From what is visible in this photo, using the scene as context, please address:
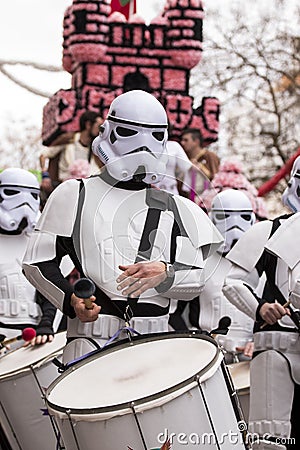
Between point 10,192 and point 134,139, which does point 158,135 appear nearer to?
point 134,139

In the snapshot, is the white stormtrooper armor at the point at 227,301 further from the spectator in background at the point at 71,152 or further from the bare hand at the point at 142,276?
the spectator in background at the point at 71,152

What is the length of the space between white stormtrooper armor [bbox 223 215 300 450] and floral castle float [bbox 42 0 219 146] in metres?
11.2

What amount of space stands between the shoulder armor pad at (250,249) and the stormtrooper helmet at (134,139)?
107 cm

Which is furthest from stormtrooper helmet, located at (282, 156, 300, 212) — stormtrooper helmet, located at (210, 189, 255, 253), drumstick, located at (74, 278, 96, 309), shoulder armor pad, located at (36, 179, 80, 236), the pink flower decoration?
the pink flower decoration

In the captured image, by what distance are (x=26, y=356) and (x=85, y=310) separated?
1.37 m

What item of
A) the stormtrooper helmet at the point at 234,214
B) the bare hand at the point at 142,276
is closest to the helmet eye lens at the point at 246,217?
the stormtrooper helmet at the point at 234,214

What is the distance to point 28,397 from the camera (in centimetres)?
694

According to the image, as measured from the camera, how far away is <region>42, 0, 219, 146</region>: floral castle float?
61.1 ft

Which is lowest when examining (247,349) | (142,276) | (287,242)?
(247,349)

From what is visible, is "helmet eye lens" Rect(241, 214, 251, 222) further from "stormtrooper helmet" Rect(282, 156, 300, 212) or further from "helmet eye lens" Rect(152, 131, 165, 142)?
"helmet eye lens" Rect(152, 131, 165, 142)

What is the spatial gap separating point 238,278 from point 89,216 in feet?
4.22

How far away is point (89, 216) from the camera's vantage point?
6051 mm

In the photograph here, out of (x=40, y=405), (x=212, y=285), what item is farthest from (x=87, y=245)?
(x=212, y=285)

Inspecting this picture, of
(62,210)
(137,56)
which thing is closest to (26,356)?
(62,210)
